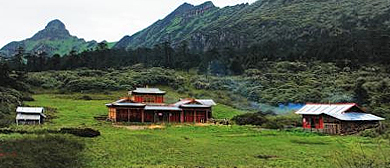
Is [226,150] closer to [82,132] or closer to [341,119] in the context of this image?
[82,132]

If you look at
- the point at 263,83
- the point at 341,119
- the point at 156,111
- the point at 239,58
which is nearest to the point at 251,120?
the point at 341,119

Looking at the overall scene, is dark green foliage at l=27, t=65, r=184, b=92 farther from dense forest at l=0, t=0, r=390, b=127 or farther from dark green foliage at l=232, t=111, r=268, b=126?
dark green foliage at l=232, t=111, r=268, b=126

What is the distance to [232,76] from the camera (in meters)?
117

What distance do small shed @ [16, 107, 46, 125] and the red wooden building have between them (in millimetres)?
11087

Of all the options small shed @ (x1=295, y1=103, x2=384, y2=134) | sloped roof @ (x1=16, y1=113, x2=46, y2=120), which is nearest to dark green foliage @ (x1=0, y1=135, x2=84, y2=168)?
sloped roof @ (x1=16, y1=113, x2=46, y2=120)

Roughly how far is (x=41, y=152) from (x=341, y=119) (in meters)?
34.4

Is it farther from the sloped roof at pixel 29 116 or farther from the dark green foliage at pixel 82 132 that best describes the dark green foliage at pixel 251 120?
the dark green foliage at pixel 82 132

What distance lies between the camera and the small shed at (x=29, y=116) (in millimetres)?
54656

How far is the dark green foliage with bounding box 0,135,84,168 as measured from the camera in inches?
1064

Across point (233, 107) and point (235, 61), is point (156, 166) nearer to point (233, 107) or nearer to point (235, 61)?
point (233, 107)

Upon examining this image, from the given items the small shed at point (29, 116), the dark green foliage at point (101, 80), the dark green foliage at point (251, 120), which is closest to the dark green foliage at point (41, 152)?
the small shed at point (29, 116)

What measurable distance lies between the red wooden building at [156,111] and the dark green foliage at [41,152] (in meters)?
29.1

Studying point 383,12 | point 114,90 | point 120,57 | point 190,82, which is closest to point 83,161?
point 114,90

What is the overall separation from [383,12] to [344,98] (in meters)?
120
